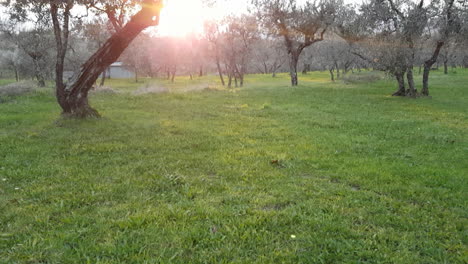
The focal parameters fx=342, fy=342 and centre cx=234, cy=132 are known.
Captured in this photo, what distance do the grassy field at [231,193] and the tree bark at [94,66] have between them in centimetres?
107

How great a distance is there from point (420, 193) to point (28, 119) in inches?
654

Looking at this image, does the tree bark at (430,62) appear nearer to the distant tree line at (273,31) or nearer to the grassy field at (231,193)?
the distant tree line at (273,31)

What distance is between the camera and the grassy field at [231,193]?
16.3 feet

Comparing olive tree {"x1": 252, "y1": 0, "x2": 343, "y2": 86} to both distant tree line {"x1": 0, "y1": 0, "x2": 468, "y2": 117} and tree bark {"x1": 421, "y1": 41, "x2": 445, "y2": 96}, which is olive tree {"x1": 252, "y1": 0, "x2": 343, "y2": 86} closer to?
distant tree line {"x1": 0, "y1": 0, "x2": 468, "y2": 117}

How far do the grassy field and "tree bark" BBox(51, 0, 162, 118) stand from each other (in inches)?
41.9

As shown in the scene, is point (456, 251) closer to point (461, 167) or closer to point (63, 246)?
point (461, 167)

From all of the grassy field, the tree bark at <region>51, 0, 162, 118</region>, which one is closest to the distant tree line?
the tree bark at <region>51, 0, 162, 118</region>

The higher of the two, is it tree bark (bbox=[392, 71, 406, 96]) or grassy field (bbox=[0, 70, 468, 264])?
tree bark (bbox=[392, 71, 406, 96])

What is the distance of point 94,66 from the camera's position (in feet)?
51.9

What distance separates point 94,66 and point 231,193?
1163cm

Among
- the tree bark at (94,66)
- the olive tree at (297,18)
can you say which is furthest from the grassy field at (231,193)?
the olive tree at (297,18)

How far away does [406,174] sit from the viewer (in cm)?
852

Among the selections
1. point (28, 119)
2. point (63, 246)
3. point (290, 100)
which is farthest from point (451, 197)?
point (290, 100)

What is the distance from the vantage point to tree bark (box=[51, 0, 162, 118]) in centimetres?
1564
